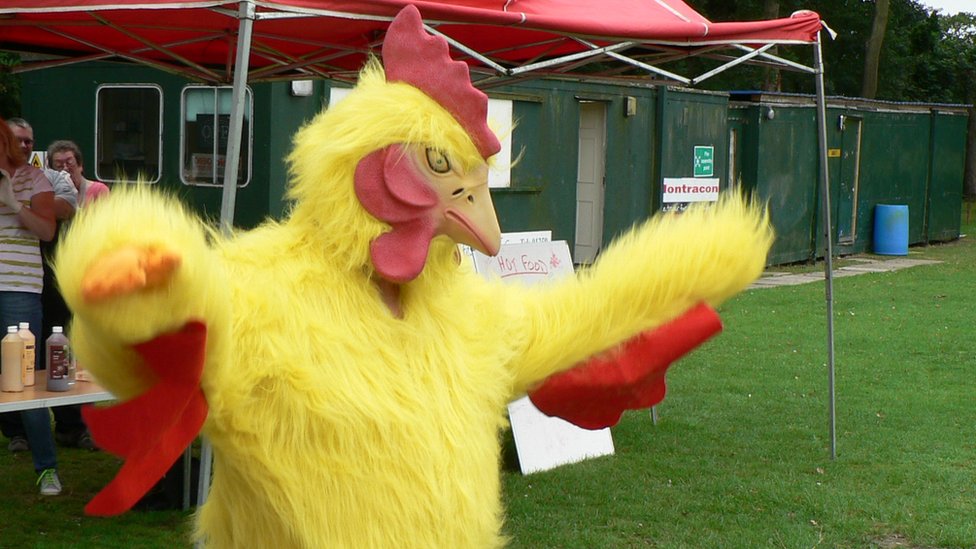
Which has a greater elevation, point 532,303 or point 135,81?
point 135,81

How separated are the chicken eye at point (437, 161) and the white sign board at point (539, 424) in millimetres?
3466

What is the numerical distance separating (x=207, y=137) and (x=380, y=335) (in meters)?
7.34

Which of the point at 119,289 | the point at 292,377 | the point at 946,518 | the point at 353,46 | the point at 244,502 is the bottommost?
the point at 946,518

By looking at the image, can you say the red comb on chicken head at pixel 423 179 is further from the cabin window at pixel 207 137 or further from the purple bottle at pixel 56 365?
the cabin window at pixel 207 137

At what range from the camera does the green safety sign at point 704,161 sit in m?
15.7

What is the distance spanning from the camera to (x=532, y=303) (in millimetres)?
2961

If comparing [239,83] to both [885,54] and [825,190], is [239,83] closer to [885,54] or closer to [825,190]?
[825,190]

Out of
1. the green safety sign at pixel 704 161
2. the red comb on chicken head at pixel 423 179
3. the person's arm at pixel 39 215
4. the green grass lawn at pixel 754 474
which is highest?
the green safety sign at pixel 704 161

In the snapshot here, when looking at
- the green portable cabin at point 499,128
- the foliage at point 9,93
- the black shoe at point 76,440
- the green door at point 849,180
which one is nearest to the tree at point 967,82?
the green door at point 849,180

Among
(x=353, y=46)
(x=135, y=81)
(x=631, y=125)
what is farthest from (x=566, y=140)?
(x=353, y=46)

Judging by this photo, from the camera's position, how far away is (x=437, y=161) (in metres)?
2.56

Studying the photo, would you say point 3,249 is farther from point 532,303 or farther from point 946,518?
point 946,518

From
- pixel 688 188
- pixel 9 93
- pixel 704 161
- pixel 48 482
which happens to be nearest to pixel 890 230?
pixel 704 161

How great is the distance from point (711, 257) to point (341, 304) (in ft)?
2.93
